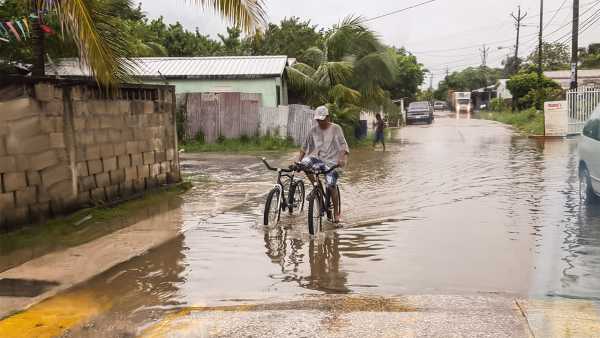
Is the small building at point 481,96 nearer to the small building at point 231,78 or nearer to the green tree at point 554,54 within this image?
the green tree at point 554,54

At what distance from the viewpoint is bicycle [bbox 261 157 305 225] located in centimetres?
862

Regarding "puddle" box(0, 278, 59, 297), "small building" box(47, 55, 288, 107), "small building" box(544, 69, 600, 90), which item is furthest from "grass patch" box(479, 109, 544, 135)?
"puddle" box(0, 278, 59, 297)

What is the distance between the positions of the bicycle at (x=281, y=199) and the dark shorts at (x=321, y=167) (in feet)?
0.78

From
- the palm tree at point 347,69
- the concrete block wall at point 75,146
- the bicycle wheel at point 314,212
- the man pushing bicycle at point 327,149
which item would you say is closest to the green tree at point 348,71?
the palm tree at point 347,69

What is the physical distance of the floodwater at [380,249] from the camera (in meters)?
5.78

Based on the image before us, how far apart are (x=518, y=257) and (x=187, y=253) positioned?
3.84 m

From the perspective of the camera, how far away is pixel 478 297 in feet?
17.9

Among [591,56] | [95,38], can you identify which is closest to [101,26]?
[95,38]

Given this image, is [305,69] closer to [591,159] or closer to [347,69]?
[347,69]

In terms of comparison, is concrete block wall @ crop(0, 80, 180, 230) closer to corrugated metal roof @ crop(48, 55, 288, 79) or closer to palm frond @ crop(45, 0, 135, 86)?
palm frond @ crop(45, 0, 135, 86)

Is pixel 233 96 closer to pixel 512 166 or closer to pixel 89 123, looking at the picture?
pixel 512 166

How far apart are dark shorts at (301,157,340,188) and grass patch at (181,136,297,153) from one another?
13.4 meters

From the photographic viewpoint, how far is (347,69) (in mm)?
23344

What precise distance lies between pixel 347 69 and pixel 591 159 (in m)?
14.9
